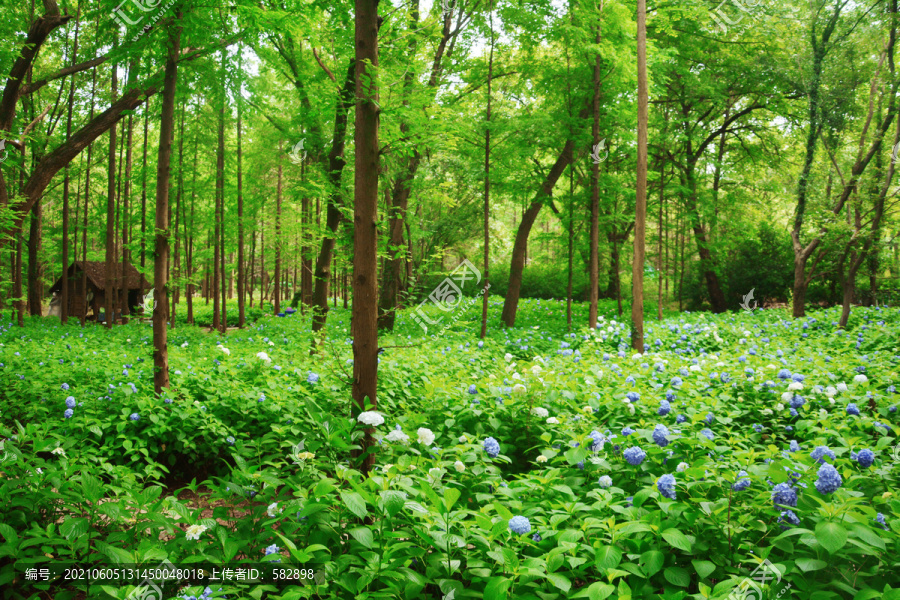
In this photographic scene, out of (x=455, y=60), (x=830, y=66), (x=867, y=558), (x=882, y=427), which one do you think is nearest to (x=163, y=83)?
(x=867, y=558)

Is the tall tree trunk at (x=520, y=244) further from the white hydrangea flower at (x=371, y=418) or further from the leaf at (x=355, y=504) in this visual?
the leaf at (x=355, y=504)

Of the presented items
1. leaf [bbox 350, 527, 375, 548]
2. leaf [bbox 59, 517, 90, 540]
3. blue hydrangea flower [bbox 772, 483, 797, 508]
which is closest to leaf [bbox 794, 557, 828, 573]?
blue hydrangea flower [bbox 772, 483, 797, 508]

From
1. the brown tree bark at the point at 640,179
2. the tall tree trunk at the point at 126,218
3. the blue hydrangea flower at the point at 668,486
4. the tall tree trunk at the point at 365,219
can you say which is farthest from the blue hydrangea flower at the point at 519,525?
the tall tree trunk at the point at 126,218

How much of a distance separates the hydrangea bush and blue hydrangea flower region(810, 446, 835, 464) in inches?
0.5

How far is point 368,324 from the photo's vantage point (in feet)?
9.14

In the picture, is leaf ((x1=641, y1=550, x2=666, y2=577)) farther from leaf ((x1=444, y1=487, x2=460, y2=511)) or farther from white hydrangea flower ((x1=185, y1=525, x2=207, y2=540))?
white hydrangea flower ((x1=185, y1=525, x2=207, y2=540))

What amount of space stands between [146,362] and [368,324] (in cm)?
410

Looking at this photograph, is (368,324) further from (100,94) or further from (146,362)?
(100,94)

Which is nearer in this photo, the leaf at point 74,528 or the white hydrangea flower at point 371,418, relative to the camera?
the leaf at point 74,528

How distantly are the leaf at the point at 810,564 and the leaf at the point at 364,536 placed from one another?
147 centimetres

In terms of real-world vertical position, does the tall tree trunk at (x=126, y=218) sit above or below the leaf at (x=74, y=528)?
above

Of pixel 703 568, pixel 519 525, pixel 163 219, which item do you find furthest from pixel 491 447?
pixel 163 219

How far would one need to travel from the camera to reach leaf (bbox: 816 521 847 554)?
5.08 feet

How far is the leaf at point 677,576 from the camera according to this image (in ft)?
5.51
